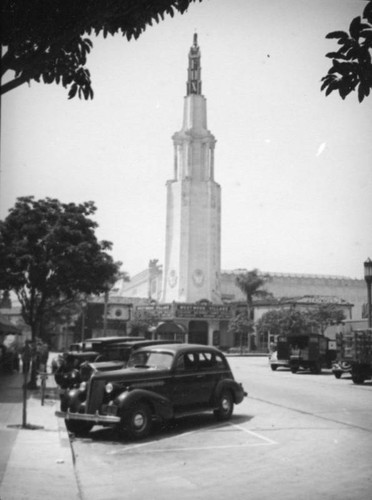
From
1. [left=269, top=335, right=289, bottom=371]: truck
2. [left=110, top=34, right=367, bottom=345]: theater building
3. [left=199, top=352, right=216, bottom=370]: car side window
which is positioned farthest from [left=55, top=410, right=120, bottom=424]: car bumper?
[left=110, top=34, right=367, bottom=345]: theater building

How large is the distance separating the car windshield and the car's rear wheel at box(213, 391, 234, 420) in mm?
1685

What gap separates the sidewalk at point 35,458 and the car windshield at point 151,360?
2002mm

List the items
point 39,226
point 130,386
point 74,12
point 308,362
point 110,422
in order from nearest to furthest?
point 74,12, point 110,422, point 130,386, point 39,226, point 308,362

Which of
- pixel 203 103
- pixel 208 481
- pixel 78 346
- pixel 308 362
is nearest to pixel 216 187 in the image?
pixel 203 103

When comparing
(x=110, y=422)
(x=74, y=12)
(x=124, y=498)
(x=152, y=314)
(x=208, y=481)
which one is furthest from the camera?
(x=152, y=314)

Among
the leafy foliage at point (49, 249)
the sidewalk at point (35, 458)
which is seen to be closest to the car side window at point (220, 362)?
the sidewalk at point (35, 458)

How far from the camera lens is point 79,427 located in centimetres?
1045

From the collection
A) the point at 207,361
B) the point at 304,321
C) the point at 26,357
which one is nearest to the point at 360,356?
the point at 207,361

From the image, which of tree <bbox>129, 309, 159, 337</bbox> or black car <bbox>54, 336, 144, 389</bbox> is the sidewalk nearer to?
black car <bbox>54, 336, 144, 389</bbox>

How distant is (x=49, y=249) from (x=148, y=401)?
32.1ft

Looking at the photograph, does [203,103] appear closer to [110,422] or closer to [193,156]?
[193,156]

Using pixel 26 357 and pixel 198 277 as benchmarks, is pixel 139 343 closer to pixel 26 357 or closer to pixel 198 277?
pixel 26 357

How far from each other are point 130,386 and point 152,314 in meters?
57.4

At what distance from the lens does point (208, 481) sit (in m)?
6.99
